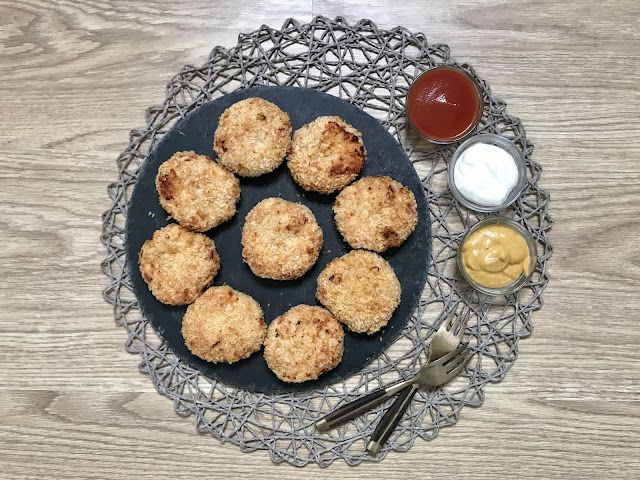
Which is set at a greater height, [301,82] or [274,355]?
[301,82]

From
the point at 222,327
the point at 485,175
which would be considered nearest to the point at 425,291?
the point at 485,175

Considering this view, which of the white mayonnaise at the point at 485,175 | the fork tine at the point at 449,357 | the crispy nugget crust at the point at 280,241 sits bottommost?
the fork tine at the point at 449,357

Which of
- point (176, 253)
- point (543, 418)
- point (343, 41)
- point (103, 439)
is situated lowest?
point (103, 439)

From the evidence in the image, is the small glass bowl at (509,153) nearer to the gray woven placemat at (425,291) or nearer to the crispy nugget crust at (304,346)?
the gray woven placemat at (425,291)

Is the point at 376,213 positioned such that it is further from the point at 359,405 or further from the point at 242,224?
the point at 359,405

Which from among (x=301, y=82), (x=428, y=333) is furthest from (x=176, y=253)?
(x=428, y=333)

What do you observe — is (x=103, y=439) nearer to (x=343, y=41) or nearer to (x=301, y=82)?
(x=301, y=82)

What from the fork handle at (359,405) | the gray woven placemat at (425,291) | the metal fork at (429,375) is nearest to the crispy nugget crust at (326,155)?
the gray woven placemat at (425,291)
